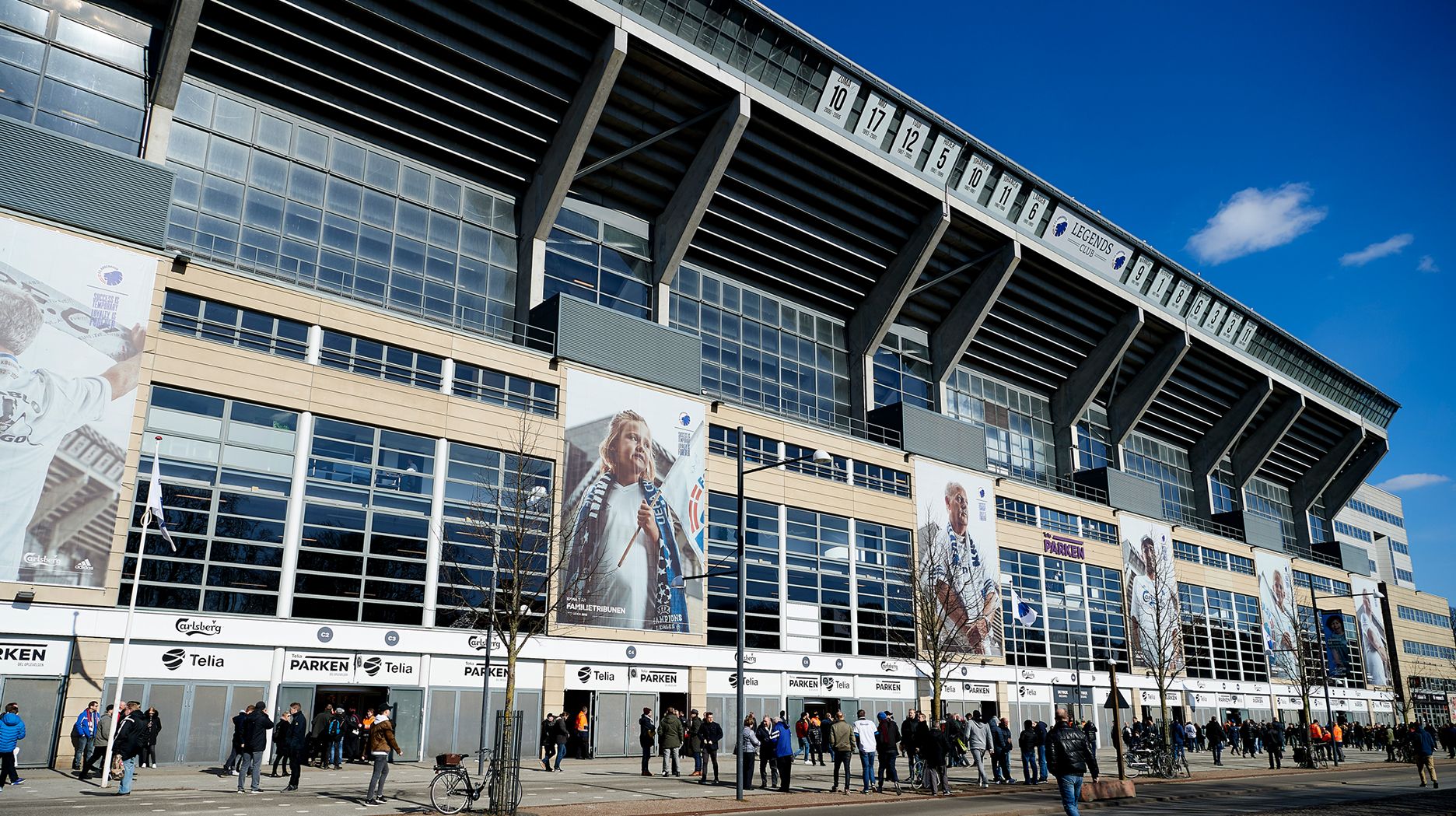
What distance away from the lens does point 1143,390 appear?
63.9 meters

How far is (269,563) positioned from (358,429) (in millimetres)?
4697

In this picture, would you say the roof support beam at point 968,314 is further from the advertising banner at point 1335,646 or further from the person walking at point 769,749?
the advertising banner at point 1335,646

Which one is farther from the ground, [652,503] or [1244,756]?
[652,503]

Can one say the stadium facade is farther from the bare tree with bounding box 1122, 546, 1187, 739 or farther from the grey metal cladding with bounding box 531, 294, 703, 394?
the bare tree with bounding box 1122, 546, 1187, 739

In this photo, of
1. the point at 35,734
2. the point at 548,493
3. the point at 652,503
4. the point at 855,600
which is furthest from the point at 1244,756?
the point at 35,734

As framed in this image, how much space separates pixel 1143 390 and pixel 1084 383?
18.3ft

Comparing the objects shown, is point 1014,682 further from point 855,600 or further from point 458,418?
point 458,418

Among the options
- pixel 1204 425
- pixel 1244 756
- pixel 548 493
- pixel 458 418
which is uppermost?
pixel 1204 425

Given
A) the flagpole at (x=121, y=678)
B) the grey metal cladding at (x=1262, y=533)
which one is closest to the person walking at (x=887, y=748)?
the flagpole at (x=121, y=678)

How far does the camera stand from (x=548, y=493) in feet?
113

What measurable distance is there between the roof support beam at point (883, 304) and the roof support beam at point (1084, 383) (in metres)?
16.0

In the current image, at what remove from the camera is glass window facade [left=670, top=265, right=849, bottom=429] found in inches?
1737

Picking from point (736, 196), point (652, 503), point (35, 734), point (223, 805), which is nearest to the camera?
point (223, 805)

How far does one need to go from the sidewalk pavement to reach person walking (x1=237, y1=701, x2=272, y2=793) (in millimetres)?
526
